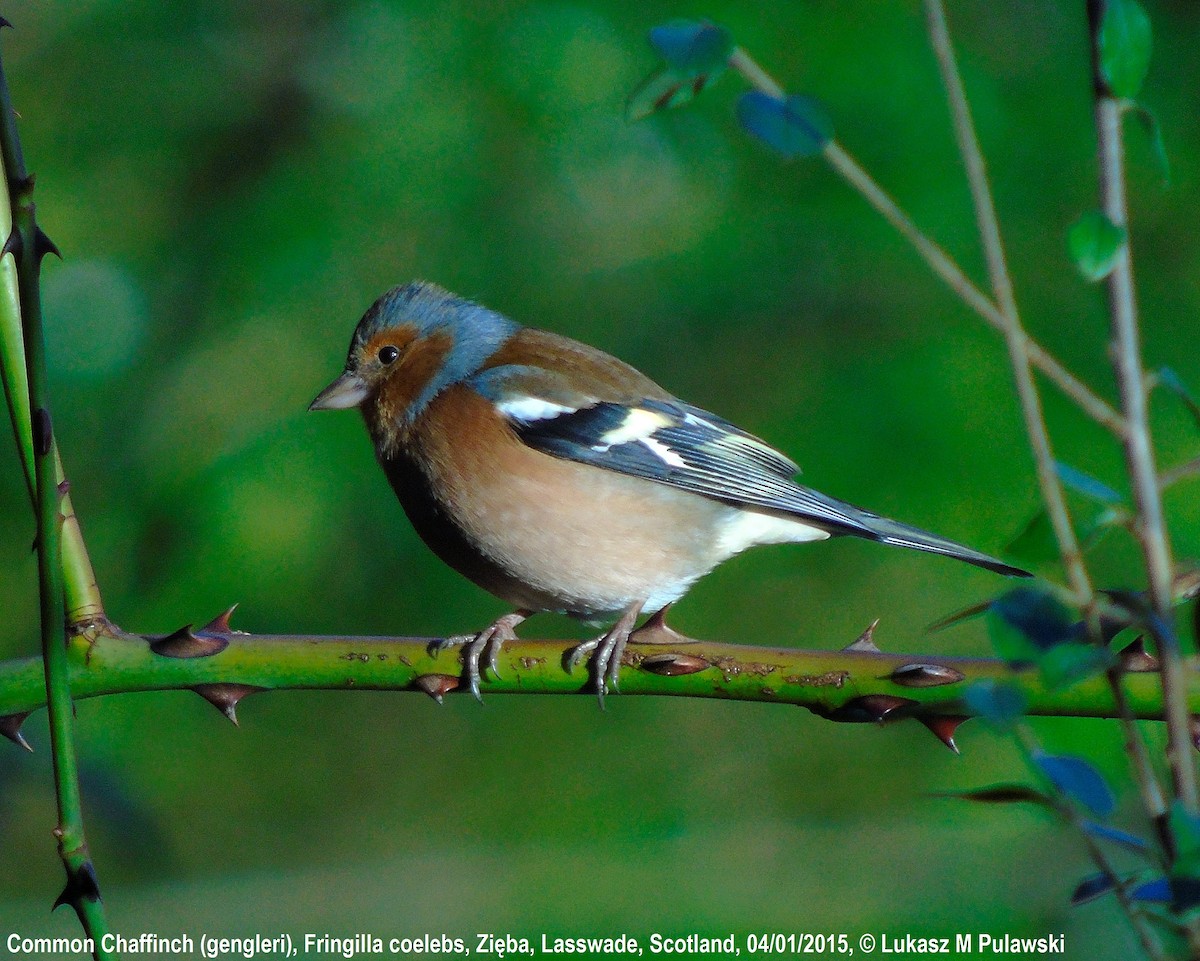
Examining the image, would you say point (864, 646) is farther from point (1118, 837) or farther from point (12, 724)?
point (12, 724)

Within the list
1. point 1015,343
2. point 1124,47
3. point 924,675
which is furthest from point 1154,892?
point 924,675

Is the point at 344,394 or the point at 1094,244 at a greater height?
the point at 1094,244

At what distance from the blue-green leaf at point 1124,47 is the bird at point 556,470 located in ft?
7.12

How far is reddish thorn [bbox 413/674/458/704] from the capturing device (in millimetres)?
1879

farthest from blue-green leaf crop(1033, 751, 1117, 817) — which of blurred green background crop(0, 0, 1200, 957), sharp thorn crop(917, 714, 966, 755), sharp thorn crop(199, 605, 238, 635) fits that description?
blurred green background crop(0, 0, 1200, 957)

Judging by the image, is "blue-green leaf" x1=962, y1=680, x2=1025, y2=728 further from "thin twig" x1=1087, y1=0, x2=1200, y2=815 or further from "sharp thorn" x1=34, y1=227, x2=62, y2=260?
"sharp thorn" x1=34, y1=227, x2=62, y2=260

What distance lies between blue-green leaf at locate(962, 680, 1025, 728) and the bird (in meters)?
2.10

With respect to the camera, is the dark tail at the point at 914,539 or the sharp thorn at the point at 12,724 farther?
the dark tail at the point at 914,539

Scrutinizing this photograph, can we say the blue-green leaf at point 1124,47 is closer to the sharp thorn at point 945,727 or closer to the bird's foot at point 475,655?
the sharp thorn at point 945,727

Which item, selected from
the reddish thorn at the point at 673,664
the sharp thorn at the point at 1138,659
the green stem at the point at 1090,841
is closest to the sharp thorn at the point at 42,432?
the reddish thorn at the point at 673,664

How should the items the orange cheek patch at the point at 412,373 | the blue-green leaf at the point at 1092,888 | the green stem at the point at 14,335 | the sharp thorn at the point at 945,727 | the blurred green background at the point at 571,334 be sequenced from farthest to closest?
the blurred green background at the point at 571,334 → the orange cheek patch at the point at 412,373 → the sharp thorn at the point at 945,727 → the green stem at the point at 14,335 → the blue-green leaf at the point at 1092,888

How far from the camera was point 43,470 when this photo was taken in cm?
135

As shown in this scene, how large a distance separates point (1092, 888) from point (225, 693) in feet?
4.14

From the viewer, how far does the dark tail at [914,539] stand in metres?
3.02
